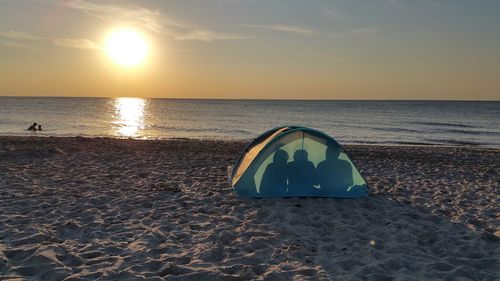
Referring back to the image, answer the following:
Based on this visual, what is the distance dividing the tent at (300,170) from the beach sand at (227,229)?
1.07 feet

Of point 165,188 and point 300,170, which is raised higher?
point 300,170

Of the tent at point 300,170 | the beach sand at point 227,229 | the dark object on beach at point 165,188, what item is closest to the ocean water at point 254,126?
the beach sand at point 227,229

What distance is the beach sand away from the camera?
5469 mm

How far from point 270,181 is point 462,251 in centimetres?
418

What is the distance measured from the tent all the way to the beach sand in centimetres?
33

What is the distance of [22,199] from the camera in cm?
874

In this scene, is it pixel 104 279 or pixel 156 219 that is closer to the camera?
pixel 104 279

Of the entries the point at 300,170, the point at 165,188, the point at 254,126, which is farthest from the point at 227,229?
the point at 254,126

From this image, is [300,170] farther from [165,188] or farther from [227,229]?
[165,188]

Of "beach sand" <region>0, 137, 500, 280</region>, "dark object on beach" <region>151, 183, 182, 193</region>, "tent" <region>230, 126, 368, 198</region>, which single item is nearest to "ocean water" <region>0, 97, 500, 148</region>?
"beach sand" <region>0, 137, 500, 280</region>

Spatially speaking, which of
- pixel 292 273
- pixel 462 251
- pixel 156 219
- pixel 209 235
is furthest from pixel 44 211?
pixel 462 251

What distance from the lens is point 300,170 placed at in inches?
364

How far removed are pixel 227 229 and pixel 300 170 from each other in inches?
109

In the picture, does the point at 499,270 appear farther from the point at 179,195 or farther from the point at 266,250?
the point at 179,195
